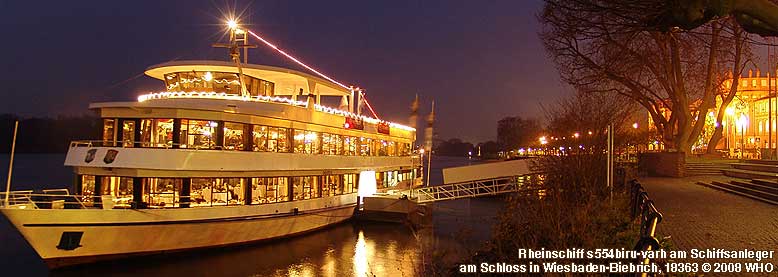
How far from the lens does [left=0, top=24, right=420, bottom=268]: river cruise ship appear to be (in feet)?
50.7

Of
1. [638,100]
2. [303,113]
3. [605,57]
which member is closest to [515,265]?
[303,113]

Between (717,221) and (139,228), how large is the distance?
51.1ft

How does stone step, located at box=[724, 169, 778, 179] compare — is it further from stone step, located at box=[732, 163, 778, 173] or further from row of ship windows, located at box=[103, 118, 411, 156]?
row of ship windows, located at box=[103, 118, 411, 156]

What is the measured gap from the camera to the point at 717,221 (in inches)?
533

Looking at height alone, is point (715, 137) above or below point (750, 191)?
above

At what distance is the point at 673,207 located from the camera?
16469 mm

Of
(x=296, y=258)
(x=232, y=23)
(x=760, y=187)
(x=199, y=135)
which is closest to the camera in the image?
(x=199, y=135)

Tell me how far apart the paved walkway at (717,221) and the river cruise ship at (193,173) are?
41.2 ft

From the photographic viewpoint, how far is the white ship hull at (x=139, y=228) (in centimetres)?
1485

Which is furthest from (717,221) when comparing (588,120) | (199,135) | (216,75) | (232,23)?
(232,23)

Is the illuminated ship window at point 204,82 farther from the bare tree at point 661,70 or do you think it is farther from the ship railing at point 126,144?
the bare tree at point 661,70

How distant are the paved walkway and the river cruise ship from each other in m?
12.6

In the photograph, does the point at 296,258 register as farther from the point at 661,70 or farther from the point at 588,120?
the point at 661,70

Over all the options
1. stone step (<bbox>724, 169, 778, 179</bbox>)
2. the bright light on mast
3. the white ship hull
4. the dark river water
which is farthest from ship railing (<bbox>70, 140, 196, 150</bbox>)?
stone step (<bbox>724, 169, 778, 179</bbox>)
